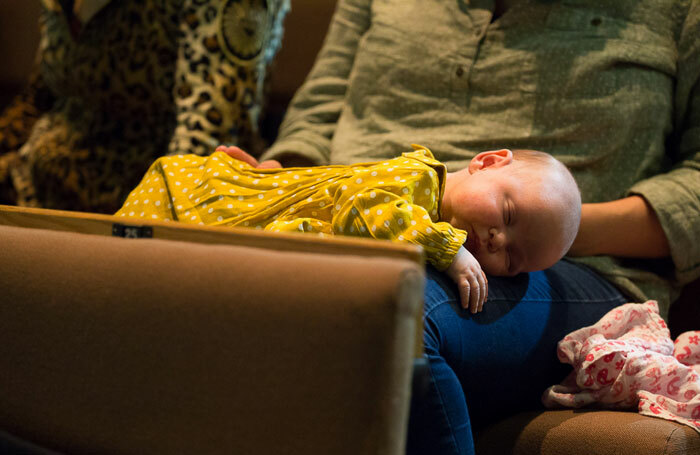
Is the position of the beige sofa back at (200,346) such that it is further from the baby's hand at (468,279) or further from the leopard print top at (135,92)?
the leopard print top at (135,92)

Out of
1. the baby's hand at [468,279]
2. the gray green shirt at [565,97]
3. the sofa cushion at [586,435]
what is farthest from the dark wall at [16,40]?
the sofa cushion at [586,435]

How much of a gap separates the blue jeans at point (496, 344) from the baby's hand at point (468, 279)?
0.02 meters

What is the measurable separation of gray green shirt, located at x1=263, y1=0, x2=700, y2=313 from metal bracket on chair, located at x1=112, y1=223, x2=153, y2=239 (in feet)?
2.40

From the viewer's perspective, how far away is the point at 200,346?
0.56m

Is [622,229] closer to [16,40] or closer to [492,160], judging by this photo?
[492,160]

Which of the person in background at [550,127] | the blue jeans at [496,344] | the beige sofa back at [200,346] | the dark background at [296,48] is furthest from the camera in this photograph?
the dark background at [296,48]

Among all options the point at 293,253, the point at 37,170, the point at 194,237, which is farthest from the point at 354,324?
the point at 37,170

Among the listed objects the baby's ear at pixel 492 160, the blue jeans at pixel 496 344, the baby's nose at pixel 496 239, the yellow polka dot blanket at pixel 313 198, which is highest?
the baby's ear at pixel 492 160

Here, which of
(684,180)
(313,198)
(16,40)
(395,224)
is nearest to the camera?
(395,224)

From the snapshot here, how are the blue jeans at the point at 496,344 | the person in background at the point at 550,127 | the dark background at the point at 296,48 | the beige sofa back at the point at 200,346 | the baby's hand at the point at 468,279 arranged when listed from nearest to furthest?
the beige sofa back at the point at 200,346 < the blue jeans at the point at 496,344 < the baby's hand at the point at 468,279 < the person in background at the point at 550,127 < the dark background at the point at 296,48

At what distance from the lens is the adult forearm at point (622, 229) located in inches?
44.9

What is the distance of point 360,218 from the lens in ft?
2.77

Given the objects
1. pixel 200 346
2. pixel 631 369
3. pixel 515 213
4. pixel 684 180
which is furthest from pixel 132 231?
pixel 684 180

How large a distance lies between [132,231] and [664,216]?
89 cm
